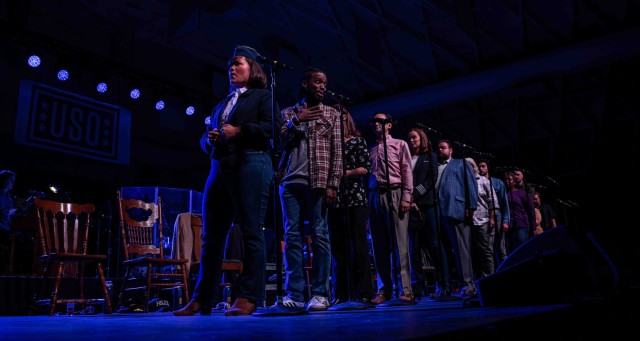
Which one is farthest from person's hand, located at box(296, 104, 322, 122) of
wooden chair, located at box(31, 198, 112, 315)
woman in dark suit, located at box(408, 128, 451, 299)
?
wooden chair, located at box(31, 198, 112, 315)

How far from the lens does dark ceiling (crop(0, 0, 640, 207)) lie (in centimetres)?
895

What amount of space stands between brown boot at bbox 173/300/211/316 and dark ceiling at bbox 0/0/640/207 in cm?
678

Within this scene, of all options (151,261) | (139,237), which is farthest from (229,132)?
(139,237)

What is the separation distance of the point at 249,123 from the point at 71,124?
25.1 ft

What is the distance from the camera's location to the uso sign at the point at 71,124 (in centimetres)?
844

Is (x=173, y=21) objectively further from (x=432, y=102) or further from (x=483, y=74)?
(x=483, y=74)

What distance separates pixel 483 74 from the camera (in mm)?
10125

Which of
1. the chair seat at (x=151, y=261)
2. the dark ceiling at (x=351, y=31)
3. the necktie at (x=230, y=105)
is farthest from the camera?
the dark ceiling at (x=351, y=31)

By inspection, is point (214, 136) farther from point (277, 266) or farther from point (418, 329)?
point (418, 329)

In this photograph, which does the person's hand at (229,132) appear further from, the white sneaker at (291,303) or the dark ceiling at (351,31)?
the dark ceiling at (351,31)


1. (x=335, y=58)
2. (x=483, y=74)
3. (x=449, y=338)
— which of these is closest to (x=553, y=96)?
(x=483, y=74)

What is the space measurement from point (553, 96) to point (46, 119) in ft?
34.1

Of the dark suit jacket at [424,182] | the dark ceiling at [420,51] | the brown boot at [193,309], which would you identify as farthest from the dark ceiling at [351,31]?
the brown boot at [193,309]

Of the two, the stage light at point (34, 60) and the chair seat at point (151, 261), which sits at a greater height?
the stage light at point (34, 60)
